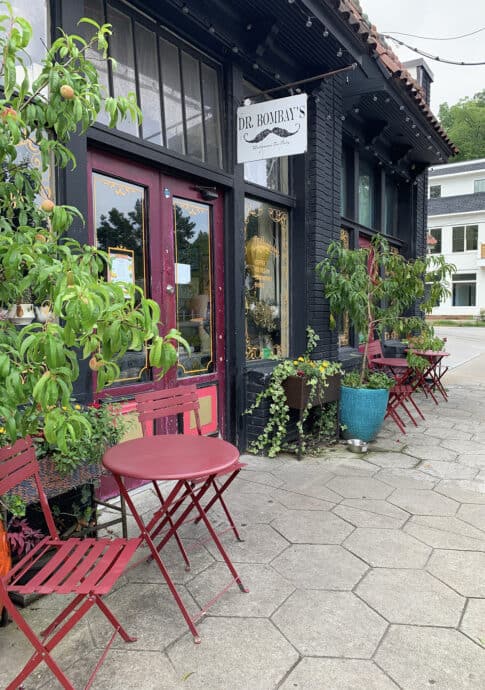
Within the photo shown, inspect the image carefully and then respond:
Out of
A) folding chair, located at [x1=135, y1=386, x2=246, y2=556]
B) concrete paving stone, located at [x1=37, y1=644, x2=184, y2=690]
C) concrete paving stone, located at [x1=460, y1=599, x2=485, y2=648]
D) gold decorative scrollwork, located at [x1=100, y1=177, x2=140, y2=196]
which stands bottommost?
concrete paving stone, located at [x1=460, y1=599, x2=485, y2=648]

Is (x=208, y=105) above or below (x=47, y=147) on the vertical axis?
above

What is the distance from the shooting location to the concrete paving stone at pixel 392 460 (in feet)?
14.4

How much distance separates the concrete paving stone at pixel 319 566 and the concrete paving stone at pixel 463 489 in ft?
4.34

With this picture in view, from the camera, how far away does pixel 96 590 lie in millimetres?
1630

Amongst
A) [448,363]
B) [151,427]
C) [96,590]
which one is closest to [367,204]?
[151,427]

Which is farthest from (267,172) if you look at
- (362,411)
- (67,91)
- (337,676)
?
(337,676)

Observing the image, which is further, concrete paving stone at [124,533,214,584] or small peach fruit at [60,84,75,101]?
concrete paving stone at [124,533,214,584]

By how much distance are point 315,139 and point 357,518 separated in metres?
3.86

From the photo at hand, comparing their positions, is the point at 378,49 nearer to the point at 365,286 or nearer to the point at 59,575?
the point at 365,286

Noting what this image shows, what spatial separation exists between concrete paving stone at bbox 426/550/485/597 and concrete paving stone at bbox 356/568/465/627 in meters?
0.07

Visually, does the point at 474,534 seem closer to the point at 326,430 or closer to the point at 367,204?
the point at 326,430

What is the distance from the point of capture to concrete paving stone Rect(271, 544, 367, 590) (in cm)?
248

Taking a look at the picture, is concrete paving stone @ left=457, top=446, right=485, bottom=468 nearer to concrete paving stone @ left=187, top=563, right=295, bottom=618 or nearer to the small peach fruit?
concrete paving stone @ left=187, top=563, right=295, bottom=618

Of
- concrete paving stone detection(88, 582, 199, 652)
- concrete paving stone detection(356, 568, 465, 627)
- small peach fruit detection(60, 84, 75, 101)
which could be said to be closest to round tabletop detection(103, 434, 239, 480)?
concrete paving stone detection(88, 582, 199, 652)
